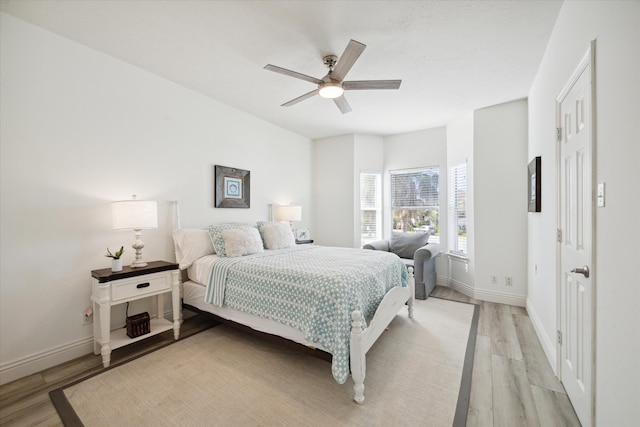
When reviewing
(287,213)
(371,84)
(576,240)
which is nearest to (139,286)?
(287,213)

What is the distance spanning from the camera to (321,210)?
546cm

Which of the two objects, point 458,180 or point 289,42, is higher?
point 289,42

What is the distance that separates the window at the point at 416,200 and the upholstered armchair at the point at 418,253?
0.44 m

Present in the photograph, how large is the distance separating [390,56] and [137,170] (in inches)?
113

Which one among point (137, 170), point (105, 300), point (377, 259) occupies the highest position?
point (137, 170)

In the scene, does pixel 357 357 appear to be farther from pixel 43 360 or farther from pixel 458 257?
pixel 458 257

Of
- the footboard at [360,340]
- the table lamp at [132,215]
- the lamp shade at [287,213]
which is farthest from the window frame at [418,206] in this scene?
the table lamp at [132,215]

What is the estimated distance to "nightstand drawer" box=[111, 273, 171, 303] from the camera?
7.48ft

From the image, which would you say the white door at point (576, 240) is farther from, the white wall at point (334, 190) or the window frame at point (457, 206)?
the white wall at point (334, 190)

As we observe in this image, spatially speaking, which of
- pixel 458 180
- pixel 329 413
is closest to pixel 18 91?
pixel 329 413

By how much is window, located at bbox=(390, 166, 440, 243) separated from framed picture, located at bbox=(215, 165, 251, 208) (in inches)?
113

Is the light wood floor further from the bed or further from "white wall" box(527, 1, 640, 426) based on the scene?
the bed

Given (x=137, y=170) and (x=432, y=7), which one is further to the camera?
(x=137, y=170)

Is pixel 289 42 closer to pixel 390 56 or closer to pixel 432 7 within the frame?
pixel 390 56
